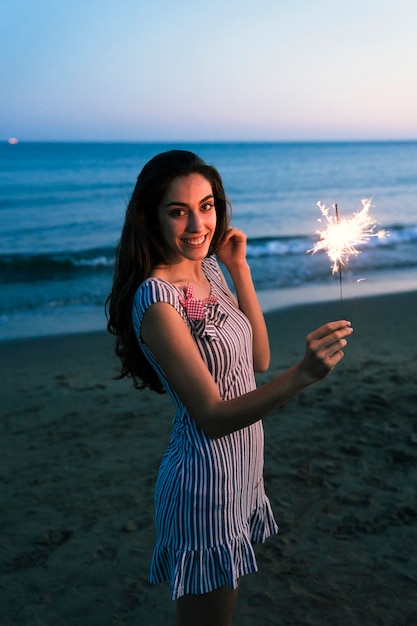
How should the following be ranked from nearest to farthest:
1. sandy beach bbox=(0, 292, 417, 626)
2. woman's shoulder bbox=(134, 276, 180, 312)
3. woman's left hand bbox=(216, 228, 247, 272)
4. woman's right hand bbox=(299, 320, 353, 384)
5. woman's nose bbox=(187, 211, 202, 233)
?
woman's right hand bbox=(299, 320, 353, 384), woman's shoulder bbox=(134, 276, 180, 312), woman's nose bbox=(187, 211, 202, 233), woman's left hand bbox=(216, 228, 247, 272), sandy beach bbox=(0, 292, 417, 626)

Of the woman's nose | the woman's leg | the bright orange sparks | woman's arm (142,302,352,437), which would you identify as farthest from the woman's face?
the woman's leg

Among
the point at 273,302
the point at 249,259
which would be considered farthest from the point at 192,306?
the point at 249,259

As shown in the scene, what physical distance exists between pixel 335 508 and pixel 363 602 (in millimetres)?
1081

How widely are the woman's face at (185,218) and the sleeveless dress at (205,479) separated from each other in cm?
17

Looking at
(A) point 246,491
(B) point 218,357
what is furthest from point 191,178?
(A) point 246,491

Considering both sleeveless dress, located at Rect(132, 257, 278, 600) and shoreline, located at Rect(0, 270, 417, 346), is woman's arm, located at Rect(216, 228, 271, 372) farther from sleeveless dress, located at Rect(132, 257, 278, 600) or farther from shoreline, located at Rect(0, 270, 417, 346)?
shoreline, located at Rect(0, 270, 417, 346)

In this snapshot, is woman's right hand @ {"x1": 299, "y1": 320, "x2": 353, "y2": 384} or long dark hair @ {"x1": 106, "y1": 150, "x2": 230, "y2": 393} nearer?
woman's right hand @ {"x1": 299, "y1": 320, "x2": 353, "y2": 384}

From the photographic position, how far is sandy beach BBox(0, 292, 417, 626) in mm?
3939

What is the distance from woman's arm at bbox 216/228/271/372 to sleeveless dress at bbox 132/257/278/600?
43cm

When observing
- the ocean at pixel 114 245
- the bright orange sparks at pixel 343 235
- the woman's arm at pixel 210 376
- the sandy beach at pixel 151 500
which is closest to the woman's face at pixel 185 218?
the woman's arm at pixel 210 376

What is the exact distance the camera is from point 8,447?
20.3 ft

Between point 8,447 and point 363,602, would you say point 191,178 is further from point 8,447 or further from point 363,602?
point 8,447

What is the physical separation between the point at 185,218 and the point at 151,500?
337 centimetres

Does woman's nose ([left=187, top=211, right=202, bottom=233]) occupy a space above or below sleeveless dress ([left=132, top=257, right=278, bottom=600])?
above
